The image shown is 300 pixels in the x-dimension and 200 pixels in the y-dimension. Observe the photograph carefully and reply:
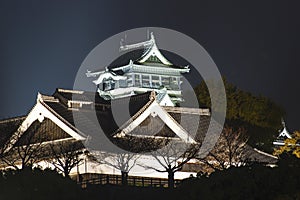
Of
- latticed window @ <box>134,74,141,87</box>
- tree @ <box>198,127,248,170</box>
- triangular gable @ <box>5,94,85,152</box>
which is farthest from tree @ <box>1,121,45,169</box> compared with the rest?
latticed window @ <box>134,74,141,87</box>

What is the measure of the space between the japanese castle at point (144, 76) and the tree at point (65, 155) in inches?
983

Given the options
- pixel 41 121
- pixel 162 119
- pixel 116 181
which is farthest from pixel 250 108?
pixel 116 181

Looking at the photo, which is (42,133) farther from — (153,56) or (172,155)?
(153,56)

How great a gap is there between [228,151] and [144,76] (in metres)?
26.6

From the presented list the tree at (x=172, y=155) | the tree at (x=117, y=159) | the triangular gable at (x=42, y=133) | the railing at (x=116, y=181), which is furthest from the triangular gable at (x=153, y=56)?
the railing at (x=116, y=181)

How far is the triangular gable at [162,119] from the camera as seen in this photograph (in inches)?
1779

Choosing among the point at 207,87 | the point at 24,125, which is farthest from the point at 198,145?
the point at 207,87

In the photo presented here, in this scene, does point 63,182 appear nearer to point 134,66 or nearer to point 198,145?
point 198,145

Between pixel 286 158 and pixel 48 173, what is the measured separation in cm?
813

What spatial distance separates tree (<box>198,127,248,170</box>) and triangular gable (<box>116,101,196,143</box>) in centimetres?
138

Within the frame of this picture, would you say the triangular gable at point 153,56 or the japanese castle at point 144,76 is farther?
the triangular gable at point 153,56

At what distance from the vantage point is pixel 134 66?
69.9 metres

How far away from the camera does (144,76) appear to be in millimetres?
71125

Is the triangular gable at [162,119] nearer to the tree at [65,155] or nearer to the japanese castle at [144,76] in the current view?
the tree at [65,155]
